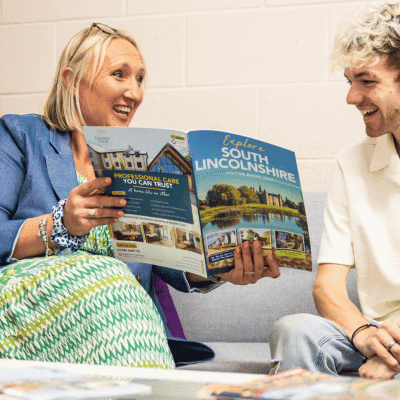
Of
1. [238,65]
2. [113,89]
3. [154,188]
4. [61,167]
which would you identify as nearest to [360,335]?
[154,188]

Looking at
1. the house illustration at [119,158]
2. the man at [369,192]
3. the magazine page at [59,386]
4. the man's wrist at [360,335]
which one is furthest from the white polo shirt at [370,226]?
the magazine page at [59,386]

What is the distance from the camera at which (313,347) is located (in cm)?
106

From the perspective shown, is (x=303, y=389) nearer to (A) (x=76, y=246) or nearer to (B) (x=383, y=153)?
(A) (x=76, y=246)

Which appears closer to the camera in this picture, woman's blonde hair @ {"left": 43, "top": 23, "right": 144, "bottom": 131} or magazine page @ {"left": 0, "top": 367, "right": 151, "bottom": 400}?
magazine page @ {"left": 0, "top": 367, "right": 151, "bottom": 400}

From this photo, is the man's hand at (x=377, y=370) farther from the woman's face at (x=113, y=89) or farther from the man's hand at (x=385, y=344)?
the woman's face at (x=113, y=89)

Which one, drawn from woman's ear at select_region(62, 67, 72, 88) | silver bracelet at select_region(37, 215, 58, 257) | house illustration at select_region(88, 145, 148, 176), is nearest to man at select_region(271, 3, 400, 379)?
house illustration at select_region(88, 145, 148, 176)

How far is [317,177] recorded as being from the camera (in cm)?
192

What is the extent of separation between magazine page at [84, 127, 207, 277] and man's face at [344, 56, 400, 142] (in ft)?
1.74

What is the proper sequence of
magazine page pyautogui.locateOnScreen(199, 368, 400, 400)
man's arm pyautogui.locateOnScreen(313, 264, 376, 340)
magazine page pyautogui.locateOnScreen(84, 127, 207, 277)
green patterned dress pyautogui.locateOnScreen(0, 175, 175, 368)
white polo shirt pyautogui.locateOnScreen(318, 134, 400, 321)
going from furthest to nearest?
white polo shirt pyautogui.locateOnScreen(318, 134, 400, 321), man's arm pyautogui.locateOnScreen(313, 264, 376, 340), magazine page pyautogui.locateOnScreen(84, 127, 207, 277), green patterned dress pyautogui.locateOnScreen(0, 175, 175, 368), magazine page pyautogui.locateOnScreen(199, 368, 400, 400)

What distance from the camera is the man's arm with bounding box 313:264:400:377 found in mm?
1025

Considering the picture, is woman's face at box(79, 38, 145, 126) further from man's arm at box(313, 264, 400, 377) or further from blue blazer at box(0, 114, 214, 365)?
man's arm at box(313, 264, 400, 377)

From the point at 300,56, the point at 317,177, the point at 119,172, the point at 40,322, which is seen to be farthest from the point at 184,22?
the point at 40,322

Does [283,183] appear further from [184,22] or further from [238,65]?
[184,22]

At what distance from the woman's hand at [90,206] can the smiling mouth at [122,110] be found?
465 mm
